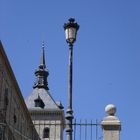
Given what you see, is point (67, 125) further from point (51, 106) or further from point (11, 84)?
point (51, 106)

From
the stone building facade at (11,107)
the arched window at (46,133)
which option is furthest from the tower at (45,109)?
the stone building facade at (11,107)

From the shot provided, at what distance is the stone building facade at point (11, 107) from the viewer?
3062cm

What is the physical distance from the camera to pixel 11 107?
34.6m

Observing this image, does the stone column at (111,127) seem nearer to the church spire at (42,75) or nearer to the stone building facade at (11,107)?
the stone building facade at (11,107)

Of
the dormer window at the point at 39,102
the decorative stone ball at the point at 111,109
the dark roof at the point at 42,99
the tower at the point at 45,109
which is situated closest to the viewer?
the decorative stone ball at the point at 111,109

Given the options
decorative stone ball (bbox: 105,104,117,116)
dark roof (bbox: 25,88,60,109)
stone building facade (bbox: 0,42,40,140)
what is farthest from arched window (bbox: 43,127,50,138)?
decorative stone ball (bbox: 105,104,117,116)

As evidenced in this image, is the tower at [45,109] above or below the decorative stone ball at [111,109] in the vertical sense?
above

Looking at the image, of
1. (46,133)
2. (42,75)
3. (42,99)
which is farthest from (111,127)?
(42,75)

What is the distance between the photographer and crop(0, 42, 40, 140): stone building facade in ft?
100

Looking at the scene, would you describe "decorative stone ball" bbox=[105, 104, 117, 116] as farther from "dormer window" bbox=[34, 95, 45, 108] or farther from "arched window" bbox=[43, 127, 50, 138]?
"arched window" bbox=[43, 127, 50, 138]

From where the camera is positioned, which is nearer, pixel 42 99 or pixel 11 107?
pixel 11 107

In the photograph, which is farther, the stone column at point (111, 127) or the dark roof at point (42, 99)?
the dark roof at point (42, 99)

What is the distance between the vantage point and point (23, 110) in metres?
41.1

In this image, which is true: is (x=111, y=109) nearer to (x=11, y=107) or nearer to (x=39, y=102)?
(x=11, y=107)
